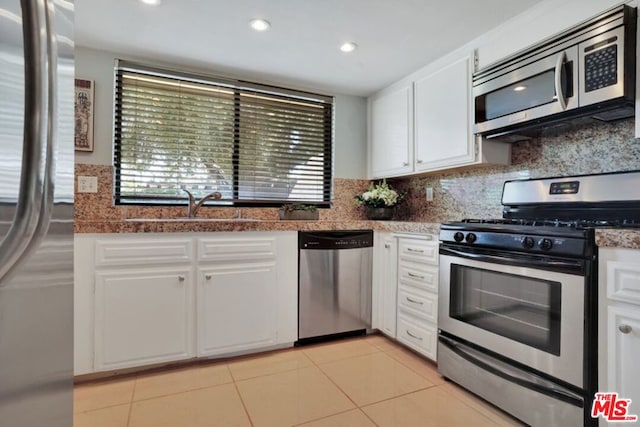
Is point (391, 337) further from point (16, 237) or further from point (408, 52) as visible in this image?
point (16, 237)

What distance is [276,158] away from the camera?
2.94m

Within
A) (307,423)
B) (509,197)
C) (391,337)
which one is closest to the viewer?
(307,423)

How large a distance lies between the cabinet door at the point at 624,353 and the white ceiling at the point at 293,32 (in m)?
1.55

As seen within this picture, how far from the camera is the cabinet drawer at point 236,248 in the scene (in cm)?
208

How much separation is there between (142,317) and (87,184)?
1.05 meters

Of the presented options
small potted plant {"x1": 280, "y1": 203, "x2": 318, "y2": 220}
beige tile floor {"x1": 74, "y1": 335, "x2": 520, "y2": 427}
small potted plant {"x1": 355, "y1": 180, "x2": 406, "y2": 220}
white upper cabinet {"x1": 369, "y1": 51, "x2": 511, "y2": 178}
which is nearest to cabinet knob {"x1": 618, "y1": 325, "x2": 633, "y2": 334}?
beige tile floor {"x1": 74, "y1": 335, "x2": 520, "y2": 427}

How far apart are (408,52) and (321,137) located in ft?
3.50

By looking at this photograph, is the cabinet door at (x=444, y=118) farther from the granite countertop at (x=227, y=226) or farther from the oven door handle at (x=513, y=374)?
the oven door handle at (x=513, y=374)

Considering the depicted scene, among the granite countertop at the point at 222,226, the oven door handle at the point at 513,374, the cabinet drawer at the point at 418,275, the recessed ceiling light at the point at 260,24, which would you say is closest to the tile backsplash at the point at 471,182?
the granite countertop at the point at 222,226

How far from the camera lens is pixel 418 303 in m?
2.20


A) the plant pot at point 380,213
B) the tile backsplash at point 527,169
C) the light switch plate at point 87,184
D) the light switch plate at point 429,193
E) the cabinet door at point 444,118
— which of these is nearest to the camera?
the tile backsplash at point 527,169

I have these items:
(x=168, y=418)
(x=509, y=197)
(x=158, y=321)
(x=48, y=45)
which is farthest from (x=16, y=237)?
(x=509, y=197)

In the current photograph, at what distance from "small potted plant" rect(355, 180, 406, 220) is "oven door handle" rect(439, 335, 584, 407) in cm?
124

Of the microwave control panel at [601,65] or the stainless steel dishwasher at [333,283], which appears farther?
the stainless steel dishwasher at [333,283]
